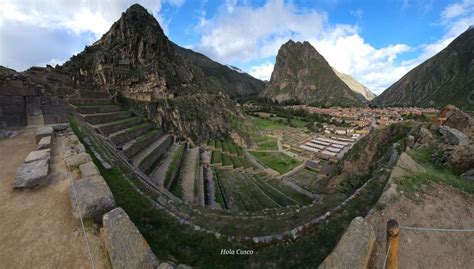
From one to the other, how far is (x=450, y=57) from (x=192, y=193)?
218 m

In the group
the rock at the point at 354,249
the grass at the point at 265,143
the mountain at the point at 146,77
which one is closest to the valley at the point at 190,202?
the rock at the point at 354,249

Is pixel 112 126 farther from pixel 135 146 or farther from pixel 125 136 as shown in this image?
pixel 135 146

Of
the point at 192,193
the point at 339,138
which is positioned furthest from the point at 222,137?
the point at 339,138

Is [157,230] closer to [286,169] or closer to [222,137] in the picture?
[286,169]

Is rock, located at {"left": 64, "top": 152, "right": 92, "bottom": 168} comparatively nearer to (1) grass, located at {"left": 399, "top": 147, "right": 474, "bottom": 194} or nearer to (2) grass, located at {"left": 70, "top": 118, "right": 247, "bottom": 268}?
(2) grass, located at {"left": 70, "top": 118, "right": 247, "bottom": 268}

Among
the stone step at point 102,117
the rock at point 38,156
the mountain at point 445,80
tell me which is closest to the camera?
the rock at point 38,156

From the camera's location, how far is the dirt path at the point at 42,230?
3.22 metres

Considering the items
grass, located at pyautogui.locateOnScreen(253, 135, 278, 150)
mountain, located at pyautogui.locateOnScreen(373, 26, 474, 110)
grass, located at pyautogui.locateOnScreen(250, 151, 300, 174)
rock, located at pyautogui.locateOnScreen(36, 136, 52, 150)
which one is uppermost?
mountain, located at pyautogui.locateOnScreen(373, 26, 474, 110)

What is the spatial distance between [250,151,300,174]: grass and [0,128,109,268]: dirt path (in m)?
28.9

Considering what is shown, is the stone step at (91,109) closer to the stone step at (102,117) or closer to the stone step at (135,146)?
the stone step at (102,117)

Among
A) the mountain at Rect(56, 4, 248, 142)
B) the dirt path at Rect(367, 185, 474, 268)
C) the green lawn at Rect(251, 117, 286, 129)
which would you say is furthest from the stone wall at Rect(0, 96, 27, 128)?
the green lawn at Rect(251, 117, 286, 129)

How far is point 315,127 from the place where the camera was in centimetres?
7112

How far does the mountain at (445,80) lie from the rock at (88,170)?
14366 centimetres

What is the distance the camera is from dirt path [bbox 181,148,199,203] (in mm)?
12236
